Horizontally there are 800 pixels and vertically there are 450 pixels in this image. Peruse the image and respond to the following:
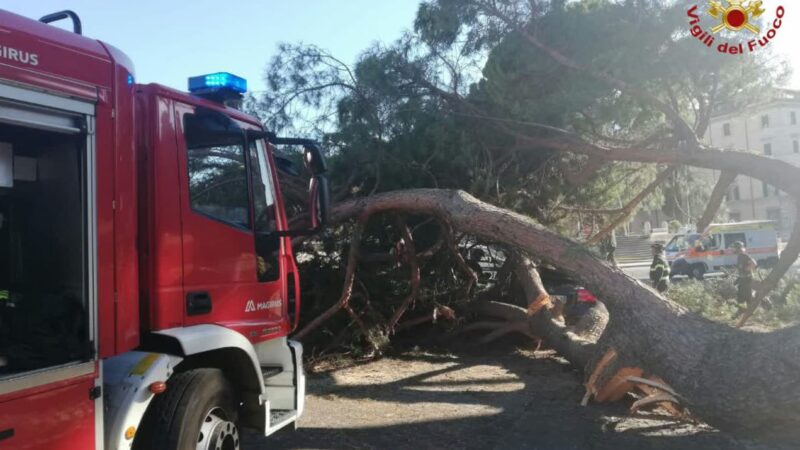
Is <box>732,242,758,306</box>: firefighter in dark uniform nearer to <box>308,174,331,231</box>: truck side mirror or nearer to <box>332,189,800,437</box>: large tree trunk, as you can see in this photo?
<box>332,189,800,437</box>: large tree trunk

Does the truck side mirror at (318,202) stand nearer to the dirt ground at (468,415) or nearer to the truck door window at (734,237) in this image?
the dirt ground at (468,415)

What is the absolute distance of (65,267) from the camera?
9.75 ft

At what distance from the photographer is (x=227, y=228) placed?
12.7ft

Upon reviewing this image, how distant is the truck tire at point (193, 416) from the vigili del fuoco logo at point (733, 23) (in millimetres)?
6704

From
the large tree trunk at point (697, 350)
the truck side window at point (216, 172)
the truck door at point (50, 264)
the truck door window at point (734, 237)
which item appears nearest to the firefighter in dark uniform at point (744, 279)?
the large tree trunk at point (697, 350)

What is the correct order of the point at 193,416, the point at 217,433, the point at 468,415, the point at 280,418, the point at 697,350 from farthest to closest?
the point at 468,415 → the point at 697,350 → the point at 280,418 → the point at 217,433 → the point at 193,416

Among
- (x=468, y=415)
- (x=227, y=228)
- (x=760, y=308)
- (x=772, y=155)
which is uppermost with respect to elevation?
(x=772, y=155)

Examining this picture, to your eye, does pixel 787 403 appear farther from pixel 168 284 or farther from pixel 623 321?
pixel 168 284

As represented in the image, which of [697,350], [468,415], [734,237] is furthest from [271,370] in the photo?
[734,237]

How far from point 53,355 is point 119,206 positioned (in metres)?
0.75

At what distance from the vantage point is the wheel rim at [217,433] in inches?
136

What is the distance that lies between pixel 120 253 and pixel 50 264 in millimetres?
321

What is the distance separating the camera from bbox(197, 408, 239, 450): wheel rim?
3466mm

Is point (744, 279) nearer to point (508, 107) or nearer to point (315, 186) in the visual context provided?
point (508, 107)
